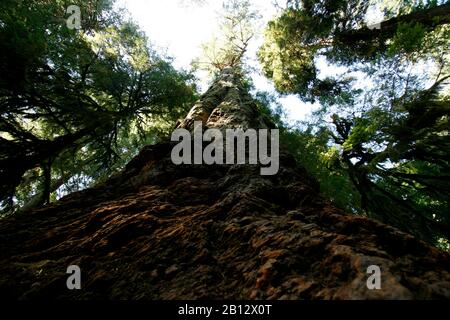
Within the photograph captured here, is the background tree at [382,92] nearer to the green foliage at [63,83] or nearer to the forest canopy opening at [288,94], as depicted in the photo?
the forest canopy opening at [288,94]

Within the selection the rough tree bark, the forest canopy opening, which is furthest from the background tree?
the rough tree bark

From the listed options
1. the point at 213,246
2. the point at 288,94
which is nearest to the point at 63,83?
the point at 213,246

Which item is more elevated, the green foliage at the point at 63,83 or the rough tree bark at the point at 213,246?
the green foliage at the point at 63,83

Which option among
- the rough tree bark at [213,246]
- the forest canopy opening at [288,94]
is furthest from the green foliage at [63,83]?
the rough tree bark at [213,246]

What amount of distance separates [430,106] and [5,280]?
773cm

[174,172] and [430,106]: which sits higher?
[430,106]

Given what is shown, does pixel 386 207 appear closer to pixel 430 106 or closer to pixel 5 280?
pixel 430 106

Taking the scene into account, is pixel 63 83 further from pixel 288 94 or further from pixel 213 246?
pixel 288 94

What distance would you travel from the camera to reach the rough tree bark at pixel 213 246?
194 centimetres

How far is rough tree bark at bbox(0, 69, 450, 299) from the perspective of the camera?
1938mm

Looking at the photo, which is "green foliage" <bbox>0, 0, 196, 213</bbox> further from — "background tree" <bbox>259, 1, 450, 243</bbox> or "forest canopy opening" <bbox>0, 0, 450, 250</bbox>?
"background tree" <bbox>259, 1, 450, 243</bbox>

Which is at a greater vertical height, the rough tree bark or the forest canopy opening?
the forest canopy opening
